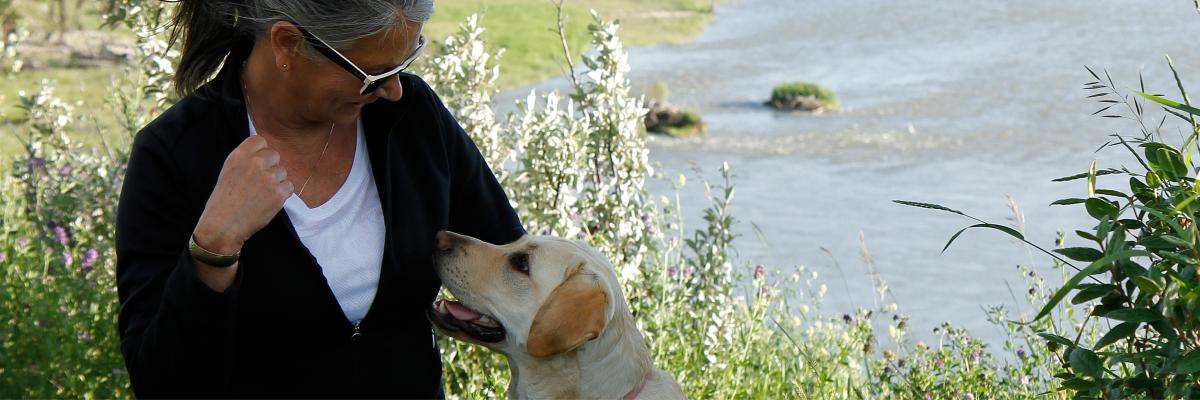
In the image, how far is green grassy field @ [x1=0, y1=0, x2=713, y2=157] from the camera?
11.6 meters

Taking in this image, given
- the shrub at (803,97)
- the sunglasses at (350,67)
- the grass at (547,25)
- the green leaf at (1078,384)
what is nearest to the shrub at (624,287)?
the green leaf at (1078,384)

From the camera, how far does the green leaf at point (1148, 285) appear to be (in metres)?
2.15

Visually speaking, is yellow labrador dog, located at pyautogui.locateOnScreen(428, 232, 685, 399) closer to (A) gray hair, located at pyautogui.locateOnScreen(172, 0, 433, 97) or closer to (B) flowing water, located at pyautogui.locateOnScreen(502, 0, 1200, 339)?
(A) gray hair, located at pyautogui.locateOnScreen(172, 0, 433, 97)

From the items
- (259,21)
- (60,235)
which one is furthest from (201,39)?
(60,235)

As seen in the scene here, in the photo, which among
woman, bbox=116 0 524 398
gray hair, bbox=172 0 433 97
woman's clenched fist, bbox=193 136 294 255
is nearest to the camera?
woman's clenched fist, bbox=193 136 294 255

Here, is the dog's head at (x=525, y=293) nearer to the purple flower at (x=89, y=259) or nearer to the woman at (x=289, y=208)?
the woman at (x=289, y=208)

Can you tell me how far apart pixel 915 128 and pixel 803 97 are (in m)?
1.40

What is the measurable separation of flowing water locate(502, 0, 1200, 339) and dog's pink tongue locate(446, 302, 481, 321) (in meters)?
1.50

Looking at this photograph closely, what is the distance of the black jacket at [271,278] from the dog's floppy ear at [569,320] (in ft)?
0.91

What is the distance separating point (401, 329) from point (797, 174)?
6.69 metres

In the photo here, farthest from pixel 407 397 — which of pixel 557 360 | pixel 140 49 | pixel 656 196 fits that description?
pixel 656 196

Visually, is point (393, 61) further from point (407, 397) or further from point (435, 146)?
point (407, 397)

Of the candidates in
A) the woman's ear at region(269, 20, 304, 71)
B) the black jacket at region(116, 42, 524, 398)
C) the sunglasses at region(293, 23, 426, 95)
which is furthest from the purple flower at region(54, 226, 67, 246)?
the sunglasses at region(293, 23, 426, 95)

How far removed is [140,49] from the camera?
4855 millimetres
